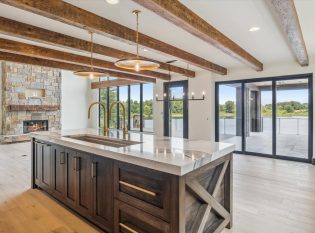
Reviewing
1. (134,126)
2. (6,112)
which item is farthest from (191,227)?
(6,112)

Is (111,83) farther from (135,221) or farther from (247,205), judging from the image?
(135,221)

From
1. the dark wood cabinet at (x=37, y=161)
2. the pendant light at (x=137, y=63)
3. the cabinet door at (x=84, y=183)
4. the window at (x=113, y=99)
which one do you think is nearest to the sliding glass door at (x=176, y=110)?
the window at (x=113, y=99)

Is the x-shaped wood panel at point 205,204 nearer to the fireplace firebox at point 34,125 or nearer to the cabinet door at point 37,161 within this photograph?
the cabinet door at point 37,161

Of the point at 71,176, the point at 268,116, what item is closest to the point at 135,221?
the point at 71,176

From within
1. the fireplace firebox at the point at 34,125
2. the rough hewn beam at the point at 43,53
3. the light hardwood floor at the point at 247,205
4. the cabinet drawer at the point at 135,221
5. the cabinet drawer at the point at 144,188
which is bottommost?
the light hardwood floor at the point at 247,205

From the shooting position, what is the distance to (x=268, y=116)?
19.9 feet

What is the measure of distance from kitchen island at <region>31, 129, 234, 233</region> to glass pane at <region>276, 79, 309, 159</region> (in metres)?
4.32

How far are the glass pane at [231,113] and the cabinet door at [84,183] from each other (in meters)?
5.26

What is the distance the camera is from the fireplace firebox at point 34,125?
894 cm

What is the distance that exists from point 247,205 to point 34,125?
29.9 feet

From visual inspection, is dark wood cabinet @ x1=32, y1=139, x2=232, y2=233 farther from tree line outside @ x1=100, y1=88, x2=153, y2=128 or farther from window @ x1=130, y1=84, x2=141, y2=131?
window @ x1=130, y1=84, x2=141, y2=131

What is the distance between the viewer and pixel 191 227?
1.85m

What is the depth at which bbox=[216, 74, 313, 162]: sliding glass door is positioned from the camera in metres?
5.55

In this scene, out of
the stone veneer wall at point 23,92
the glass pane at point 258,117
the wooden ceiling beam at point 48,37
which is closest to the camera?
the wooden ceiling beam at point 48,37
